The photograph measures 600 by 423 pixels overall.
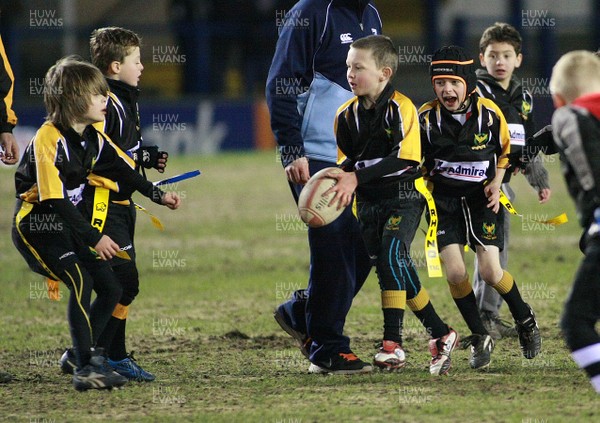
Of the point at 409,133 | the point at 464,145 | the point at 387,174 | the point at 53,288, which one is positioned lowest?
the point at 53,288

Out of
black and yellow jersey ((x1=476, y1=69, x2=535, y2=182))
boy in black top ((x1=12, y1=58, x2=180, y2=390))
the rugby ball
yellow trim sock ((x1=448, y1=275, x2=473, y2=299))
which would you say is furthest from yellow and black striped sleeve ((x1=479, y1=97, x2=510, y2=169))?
boy in black top ((x1=12, y1=58, x2=180, y2=390))

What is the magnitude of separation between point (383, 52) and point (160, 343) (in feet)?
8.82

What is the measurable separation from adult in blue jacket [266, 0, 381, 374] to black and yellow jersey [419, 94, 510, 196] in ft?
1.80

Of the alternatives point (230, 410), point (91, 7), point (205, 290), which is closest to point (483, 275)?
point (230, 410)

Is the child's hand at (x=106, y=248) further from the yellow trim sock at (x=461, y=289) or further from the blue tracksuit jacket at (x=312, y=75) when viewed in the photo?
the yellow trim sock at (x=461, y=289)

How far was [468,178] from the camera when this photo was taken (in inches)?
254

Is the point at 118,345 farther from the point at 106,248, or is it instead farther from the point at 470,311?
the point at 470,311

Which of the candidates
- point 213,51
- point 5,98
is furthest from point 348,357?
point 213,51

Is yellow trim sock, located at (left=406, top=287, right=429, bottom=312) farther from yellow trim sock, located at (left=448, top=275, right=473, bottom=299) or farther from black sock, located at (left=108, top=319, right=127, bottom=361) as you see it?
black sock, located at (left=108, top=319, right=127, bottom=361)

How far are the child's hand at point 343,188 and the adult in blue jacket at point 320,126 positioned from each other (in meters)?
0.24

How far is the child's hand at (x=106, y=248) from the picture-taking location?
5836 mm

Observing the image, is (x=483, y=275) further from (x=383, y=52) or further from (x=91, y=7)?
(x=91, y=7)

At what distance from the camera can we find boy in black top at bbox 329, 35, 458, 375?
605 centimetres

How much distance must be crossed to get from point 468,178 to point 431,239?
0.46 metres
